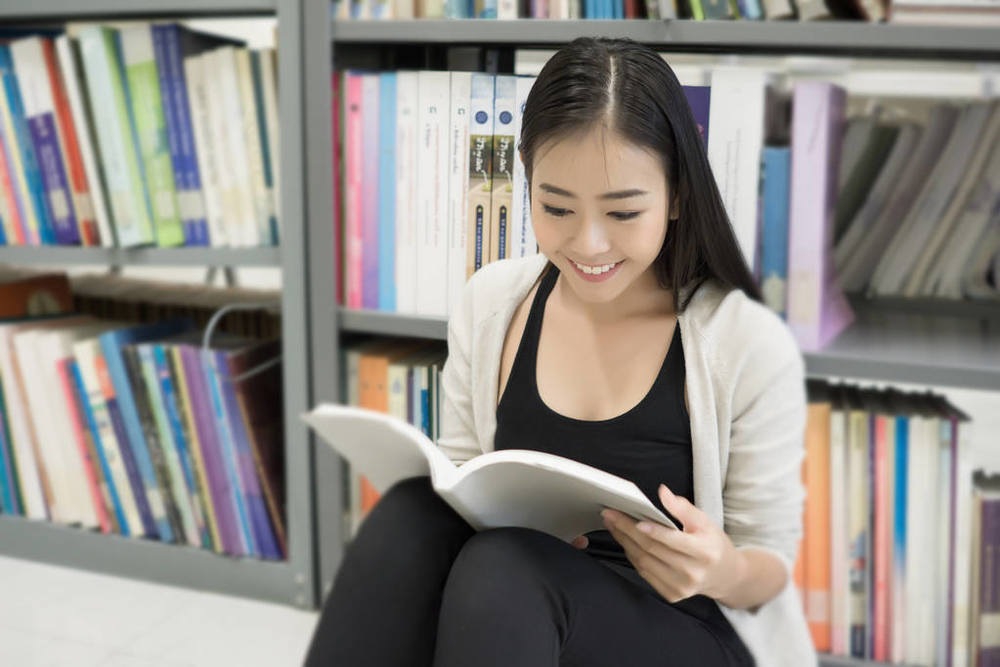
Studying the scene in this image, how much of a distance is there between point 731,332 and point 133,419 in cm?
99

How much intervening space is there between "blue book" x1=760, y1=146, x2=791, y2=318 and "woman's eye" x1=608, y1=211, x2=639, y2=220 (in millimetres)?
458

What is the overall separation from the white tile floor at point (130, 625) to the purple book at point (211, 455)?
0.09 meters

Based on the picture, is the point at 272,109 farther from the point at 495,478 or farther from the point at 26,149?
the point at 495,478

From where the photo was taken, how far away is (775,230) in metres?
0.97

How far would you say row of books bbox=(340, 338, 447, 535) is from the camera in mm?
618

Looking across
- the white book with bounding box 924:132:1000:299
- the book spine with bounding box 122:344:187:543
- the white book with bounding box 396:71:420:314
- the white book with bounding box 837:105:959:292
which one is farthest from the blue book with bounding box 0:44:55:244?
the white book with bounding box 924:132:1000:299

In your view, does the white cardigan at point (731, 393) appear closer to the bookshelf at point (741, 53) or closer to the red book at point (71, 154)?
the bookshelf at point (741, 53)

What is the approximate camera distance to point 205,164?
1208 mm

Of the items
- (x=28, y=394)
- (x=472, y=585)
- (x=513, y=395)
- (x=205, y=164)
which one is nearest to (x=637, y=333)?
(x=513, y=395)

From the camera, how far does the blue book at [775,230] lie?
3.05 ft

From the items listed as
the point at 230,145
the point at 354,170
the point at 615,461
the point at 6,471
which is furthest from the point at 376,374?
the point at 6,471

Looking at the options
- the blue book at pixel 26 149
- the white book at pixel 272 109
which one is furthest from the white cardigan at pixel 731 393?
the blue book at pixel 26 149

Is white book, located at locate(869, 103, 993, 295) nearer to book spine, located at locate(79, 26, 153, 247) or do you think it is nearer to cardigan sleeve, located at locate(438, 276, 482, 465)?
cardigan sleeve, located at locate(438, 276, 482, 465)

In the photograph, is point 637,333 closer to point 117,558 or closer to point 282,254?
point 282,254
